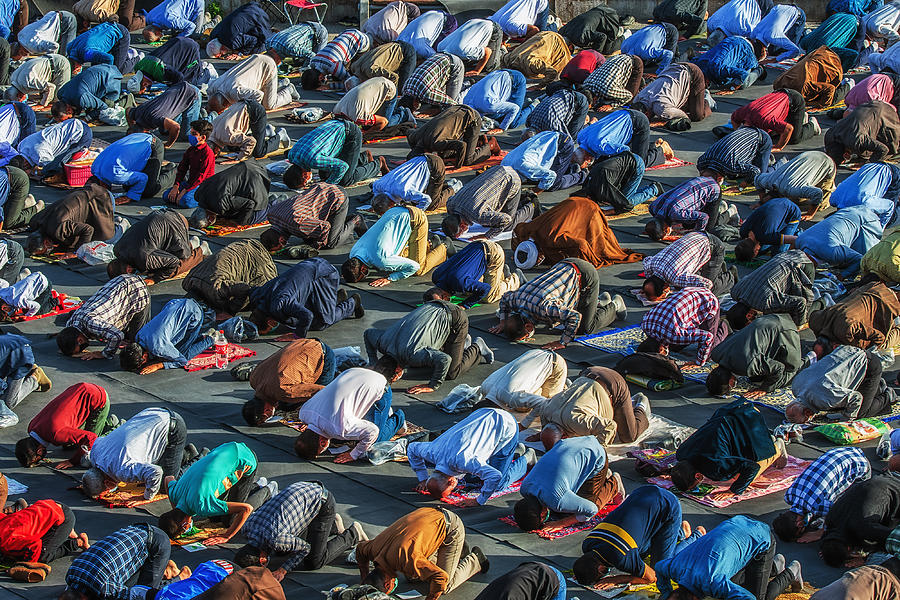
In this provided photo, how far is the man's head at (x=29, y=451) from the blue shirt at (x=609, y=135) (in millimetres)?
8950

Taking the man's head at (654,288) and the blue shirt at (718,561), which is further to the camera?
the man's head at (654,288)

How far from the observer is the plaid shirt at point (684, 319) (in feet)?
51.9

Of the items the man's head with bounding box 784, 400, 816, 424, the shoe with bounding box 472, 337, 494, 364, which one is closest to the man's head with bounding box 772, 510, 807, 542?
the man's head with bounding box 784, 400, 816, 424

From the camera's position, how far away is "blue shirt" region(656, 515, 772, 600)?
1148cm

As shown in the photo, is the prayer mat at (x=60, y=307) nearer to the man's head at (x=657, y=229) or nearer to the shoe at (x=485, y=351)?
the shoe at (x=485, y=351)

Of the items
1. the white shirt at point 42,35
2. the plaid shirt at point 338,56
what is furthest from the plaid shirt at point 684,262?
the white shirt at point 42,35

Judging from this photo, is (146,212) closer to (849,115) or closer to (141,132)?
(141,132)

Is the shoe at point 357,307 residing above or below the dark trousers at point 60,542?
below

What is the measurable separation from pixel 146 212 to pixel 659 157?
258 inches

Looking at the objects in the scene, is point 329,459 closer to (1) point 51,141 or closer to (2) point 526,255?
(2) point 526,255

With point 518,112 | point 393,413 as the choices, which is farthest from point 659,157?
point 393,413

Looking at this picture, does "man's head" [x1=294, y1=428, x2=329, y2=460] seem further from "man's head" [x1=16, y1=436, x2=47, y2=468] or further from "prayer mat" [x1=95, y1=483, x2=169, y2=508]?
"man's head" [x1=16, y1=436, x2=47, y2=468]

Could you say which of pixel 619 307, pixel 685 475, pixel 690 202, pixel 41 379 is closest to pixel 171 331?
pixel 41 379

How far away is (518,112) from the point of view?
2292 cm
